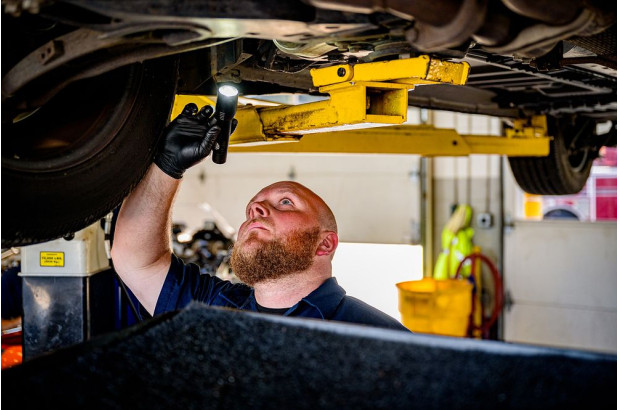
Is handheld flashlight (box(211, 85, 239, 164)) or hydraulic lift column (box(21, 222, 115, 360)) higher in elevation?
handheld flashlight (box(211, 85, 239, 164))

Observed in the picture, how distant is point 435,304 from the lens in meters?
5.49

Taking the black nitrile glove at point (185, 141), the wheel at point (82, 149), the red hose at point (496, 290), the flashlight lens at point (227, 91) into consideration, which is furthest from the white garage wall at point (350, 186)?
the wheel at point (82, 149)

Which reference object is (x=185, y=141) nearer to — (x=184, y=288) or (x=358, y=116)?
(x=358, y=116)

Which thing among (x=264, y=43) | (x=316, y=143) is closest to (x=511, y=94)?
(x=316, y=143)

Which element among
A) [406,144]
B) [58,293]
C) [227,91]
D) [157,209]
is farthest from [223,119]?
[406,144]

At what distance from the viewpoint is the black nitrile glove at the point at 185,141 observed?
68.6 inches

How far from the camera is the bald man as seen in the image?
201cm

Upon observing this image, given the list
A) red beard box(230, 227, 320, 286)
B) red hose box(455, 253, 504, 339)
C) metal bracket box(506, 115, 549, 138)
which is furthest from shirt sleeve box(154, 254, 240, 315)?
red hose box(455, 253, 504, 339)

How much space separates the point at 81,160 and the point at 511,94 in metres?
2.74

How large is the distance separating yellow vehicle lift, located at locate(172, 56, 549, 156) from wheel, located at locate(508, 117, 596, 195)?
78 centimetres

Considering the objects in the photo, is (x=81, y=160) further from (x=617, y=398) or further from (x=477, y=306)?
(x=477, y=306)

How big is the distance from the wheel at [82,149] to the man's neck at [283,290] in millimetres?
701

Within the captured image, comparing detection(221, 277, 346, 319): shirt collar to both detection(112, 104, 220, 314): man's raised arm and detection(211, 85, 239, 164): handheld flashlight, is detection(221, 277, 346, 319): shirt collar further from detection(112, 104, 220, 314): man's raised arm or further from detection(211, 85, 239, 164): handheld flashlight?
detection(211, 85, 239, 164): handheld flashlight

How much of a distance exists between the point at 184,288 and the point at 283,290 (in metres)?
0.35
